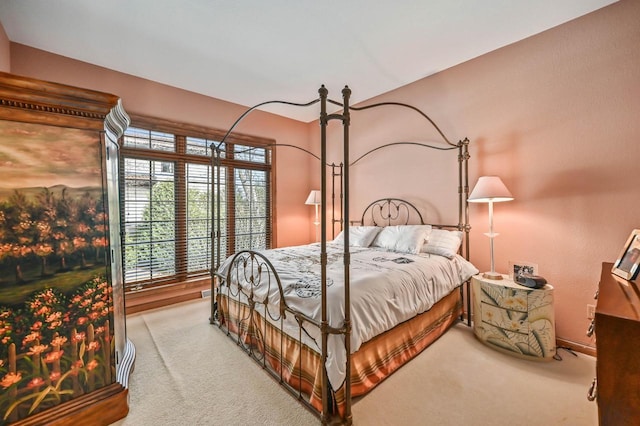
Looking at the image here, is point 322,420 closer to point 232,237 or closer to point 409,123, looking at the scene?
point 232,237

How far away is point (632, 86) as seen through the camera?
2.07 meters

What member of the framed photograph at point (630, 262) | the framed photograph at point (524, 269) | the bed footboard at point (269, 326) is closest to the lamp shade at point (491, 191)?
the framed photograph at point (524, 269)

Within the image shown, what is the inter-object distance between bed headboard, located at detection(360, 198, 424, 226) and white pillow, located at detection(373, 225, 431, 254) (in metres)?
0.40

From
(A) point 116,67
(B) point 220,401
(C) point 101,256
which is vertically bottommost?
(B) point 220,401

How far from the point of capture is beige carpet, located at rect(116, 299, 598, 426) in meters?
1.58


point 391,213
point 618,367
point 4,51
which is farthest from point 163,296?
point 618,367

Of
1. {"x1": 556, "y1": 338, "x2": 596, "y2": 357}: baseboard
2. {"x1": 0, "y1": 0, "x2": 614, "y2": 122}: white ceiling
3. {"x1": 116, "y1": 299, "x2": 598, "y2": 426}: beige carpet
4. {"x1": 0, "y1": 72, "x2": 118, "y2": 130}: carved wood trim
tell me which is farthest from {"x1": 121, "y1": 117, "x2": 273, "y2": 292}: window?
{"x1": 556, "y1": 338, "x2": 596, "y2": 357}: baseboard

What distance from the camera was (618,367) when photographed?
79 centimetres

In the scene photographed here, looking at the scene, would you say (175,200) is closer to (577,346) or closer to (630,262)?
(630,262)

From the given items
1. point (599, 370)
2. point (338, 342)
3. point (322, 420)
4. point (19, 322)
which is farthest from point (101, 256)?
point (599, 370)

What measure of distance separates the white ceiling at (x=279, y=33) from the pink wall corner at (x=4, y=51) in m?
0.07

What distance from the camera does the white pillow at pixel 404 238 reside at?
2.90 m

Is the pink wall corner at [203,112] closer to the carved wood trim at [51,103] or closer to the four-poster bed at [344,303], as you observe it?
the four-poster bed at [344,303]

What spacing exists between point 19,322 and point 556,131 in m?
4.03
